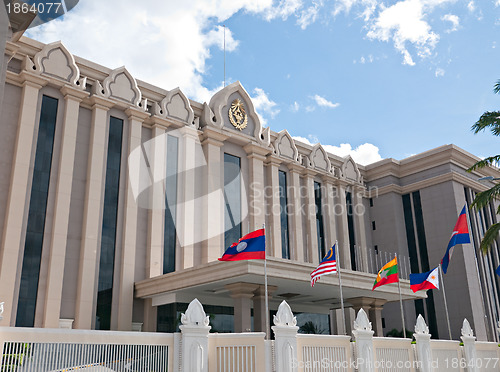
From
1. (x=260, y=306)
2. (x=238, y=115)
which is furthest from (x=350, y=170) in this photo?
(x=260, y=306)

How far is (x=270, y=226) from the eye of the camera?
38062 millimetres

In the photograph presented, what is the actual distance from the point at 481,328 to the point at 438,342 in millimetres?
22774

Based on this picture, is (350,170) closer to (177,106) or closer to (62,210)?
(177,106)

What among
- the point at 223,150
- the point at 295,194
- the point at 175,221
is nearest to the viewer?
the point at 175,221

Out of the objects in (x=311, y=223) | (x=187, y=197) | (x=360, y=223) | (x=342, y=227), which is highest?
(x=360, y=223)

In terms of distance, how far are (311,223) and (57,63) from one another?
876 inches

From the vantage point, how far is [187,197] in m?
33.6

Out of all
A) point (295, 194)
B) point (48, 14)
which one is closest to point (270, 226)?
point (295, 194)

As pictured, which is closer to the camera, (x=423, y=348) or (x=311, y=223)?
(x=423, y=348)

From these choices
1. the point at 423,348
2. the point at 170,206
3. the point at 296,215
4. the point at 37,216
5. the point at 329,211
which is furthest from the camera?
→ the point at 329,211

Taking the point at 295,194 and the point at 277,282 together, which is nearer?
the point at 277,282

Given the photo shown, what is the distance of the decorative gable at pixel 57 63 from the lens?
95.9ft

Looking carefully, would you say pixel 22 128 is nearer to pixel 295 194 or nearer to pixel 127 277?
pixel 127 277

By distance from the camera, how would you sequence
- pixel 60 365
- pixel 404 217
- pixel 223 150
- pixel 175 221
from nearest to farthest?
pixel 60 365
pixel 175 221
pixel 223 150
pixel 404 217
